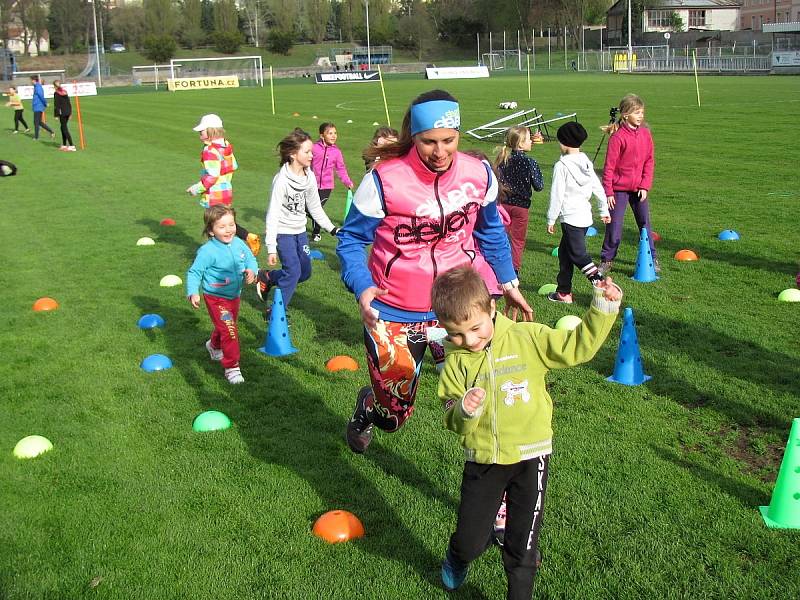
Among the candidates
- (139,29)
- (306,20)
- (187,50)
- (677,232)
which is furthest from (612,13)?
(677,232)

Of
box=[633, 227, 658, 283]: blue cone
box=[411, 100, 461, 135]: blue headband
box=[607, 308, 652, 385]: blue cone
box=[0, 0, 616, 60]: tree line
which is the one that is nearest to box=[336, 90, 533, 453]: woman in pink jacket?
box=[411, 100, 461, 135]: blue headband

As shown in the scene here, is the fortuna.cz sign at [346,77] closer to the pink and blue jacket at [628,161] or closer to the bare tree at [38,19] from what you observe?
the bare tree at [38,19]

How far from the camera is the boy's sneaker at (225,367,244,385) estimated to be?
22.8ft

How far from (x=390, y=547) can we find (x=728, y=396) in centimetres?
311

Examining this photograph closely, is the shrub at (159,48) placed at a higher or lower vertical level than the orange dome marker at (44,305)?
higher

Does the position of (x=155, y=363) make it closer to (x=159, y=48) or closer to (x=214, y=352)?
(x=214, y=352)

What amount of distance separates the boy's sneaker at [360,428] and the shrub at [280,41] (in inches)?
4222

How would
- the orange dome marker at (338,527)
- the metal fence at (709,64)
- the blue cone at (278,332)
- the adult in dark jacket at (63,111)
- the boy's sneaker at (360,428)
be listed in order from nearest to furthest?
1. the orange dome marker at (338,527)
2. the boy's sneaker at (360,428)
3. the blue cone at (278,332)
4. the adult in dark jacket at (63,111)
5. the metal fence at (709,64)

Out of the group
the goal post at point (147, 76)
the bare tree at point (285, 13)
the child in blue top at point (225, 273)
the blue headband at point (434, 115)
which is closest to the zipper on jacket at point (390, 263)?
the blue headband at point (434, 115)

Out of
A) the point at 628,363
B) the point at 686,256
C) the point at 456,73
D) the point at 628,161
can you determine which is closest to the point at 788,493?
the point at 628,363

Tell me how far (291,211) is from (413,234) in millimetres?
4235

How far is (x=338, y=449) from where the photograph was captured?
5.63 m

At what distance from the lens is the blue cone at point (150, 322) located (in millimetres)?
8625

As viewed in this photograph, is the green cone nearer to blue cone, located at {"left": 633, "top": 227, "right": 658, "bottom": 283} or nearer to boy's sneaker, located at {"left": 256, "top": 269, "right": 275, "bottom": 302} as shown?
blue cone, located at {"left": 633, "top": 227, "right": 658, "bottom": 283}
